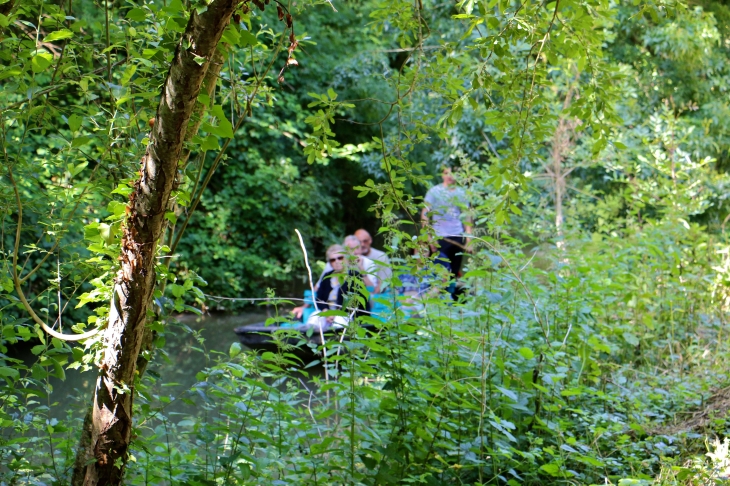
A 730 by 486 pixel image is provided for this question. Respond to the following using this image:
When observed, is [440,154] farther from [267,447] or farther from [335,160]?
[267,447]

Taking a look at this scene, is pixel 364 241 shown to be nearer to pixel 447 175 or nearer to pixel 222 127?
pixel 447 175

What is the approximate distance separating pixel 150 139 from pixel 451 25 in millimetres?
9792

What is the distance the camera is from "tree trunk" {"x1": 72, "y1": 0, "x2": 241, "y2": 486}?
1737mm

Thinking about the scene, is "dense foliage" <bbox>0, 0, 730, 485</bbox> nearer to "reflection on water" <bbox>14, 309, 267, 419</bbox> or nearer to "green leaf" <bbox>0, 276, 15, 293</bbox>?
"green leaf" <bbox>0, 276, 15, 293</bbox>

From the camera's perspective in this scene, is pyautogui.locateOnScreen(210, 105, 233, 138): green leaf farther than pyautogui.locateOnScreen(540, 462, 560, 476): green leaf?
No

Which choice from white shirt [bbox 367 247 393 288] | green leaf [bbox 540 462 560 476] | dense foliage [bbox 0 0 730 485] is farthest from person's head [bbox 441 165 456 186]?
green leaf [bbox 540 462 560 476]

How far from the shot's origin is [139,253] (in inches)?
76.5

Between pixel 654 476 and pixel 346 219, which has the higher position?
pixel 346 219

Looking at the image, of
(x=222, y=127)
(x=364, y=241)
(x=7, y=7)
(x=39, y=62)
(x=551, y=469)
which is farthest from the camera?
(x=364, y=241)

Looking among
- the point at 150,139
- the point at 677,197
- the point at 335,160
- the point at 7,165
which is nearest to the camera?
the point at 150,139

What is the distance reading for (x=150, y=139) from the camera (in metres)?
1.88

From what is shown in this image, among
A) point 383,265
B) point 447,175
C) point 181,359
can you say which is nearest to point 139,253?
point 383,265

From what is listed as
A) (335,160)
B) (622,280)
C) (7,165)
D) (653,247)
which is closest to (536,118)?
(7,165)

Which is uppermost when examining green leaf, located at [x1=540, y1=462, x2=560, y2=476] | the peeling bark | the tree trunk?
the peeling bark
